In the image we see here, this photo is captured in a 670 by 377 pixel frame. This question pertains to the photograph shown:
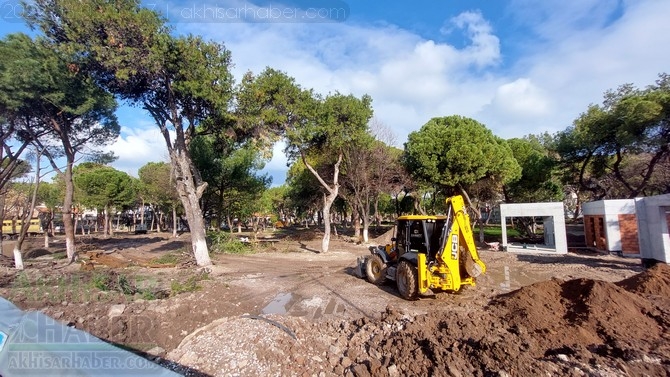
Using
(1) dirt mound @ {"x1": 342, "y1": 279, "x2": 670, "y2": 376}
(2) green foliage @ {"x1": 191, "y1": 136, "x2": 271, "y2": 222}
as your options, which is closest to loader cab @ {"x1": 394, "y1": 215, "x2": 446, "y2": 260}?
(1) dirt mound @ {"x1": 342, "y1": 279, "x2": 670, "y2": 376}

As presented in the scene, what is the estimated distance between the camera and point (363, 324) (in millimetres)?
7203

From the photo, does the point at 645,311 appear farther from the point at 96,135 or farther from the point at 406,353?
the point at 96,135

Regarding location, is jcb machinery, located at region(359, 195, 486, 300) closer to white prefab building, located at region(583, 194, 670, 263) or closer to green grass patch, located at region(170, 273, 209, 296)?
green grass patch, located at region(170, 273, 209, 296)

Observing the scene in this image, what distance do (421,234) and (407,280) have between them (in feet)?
4.73

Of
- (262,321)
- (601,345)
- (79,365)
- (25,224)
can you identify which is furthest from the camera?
(25,224)

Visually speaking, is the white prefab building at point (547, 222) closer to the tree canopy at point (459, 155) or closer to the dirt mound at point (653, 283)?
the tree canopy at point (459, 155)

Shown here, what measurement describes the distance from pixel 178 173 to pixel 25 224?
21.3 ft

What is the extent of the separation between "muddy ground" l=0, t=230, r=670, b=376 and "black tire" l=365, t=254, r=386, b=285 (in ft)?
1.09

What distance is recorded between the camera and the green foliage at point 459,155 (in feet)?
72.9

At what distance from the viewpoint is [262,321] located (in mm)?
6699

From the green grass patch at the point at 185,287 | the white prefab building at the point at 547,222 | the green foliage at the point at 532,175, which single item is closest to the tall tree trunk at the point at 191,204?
the green grass patch at the point at 185,287

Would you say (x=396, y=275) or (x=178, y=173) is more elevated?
(x=178, y=173)

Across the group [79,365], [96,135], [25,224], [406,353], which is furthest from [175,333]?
[96,135]

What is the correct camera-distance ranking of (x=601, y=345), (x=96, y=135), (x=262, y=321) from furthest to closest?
(x=96, y=135), (x=262, y=321), (x=601, y=345)
